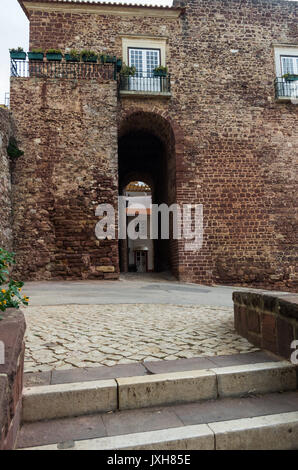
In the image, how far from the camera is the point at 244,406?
7.79ft

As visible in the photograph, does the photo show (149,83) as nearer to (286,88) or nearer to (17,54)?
(17,54)

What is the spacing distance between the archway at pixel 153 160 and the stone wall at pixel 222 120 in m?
0.62

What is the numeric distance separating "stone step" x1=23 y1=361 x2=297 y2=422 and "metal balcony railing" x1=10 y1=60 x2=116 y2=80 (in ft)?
37.6

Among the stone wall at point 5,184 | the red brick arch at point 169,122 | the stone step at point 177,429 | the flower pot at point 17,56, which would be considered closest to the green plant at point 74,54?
the flower pot at point 17,56

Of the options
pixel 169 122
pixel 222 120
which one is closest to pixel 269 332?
pixel 169 122

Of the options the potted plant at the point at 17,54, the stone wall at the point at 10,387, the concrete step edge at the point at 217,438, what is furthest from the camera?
the potted plant at the point at 17,54

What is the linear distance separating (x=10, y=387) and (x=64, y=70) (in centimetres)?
1222

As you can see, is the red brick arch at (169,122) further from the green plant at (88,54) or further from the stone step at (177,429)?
the stone step at (177,429)

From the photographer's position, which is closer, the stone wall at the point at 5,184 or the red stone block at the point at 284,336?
the red stone block at the point at 284,336

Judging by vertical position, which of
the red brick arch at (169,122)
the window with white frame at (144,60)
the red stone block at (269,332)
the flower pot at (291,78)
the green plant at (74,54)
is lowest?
the red stone block at (269,332)

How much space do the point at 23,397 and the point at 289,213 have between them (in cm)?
1271

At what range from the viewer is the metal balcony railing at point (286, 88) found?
1355cm

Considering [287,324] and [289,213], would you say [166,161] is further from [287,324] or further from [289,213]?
[287,324]

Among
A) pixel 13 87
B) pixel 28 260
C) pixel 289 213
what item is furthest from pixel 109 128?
pixel 289 213
